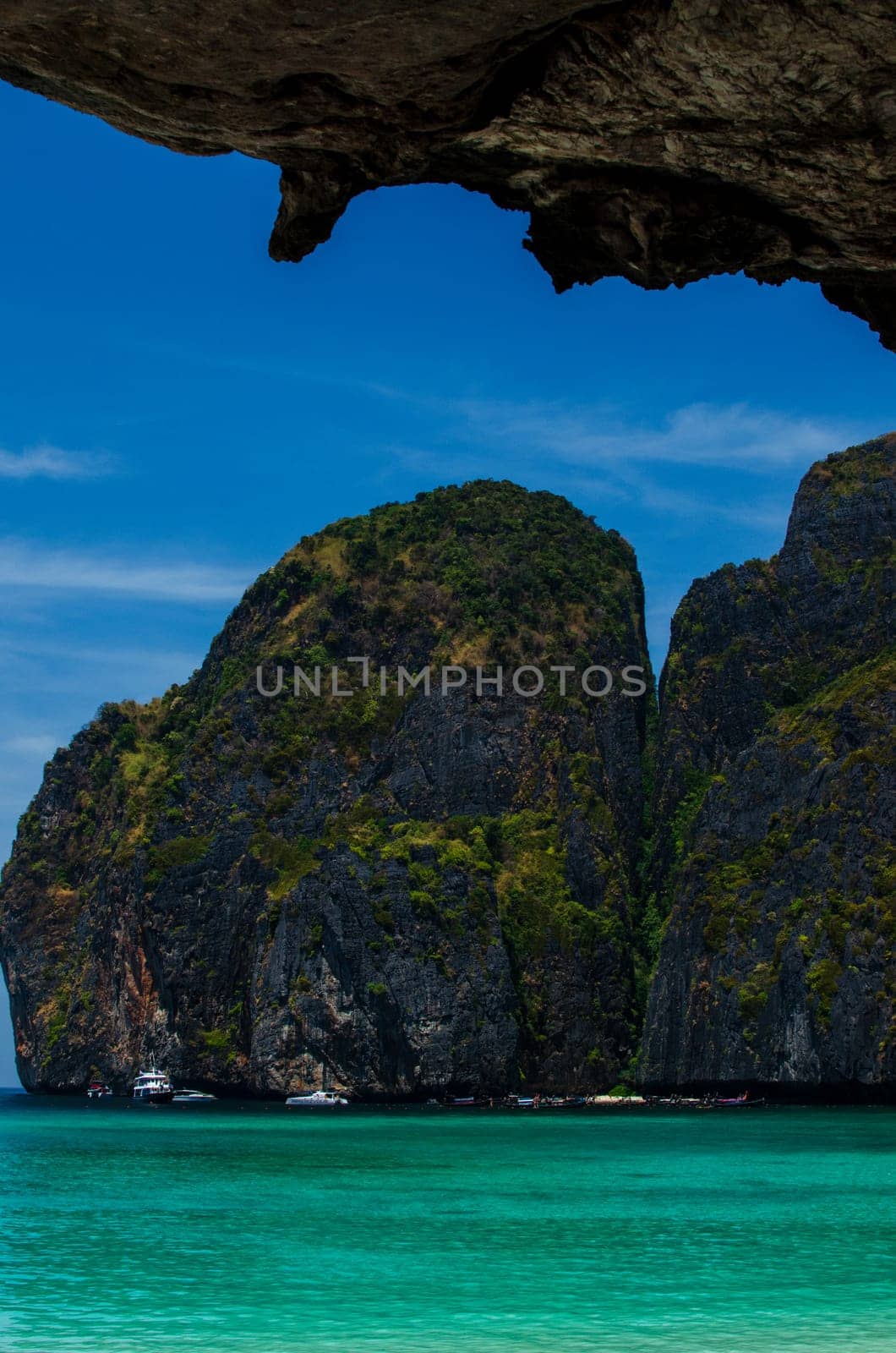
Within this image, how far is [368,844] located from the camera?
112 meters

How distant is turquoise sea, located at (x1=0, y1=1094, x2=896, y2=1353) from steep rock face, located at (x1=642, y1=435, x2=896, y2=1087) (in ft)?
97.0

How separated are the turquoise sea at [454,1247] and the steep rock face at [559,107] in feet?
48.1

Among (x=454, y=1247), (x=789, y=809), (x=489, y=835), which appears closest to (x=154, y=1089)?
(x=489, y=835)

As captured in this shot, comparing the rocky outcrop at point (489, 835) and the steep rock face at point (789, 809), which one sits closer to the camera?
the steep rock face at point (789, 809)

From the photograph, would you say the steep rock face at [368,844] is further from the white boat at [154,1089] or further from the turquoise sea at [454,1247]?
Result: the turquoise sea at [454,1247]

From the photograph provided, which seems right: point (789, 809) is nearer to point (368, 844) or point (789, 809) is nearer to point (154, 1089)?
point (368, 844)

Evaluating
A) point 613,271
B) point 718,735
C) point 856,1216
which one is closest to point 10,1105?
point 718,735

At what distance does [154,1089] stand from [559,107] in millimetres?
104543

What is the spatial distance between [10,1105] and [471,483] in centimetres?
8098

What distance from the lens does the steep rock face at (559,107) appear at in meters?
6.86

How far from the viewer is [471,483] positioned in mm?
155750

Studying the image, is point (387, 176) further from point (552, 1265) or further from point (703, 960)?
point (703, 960)

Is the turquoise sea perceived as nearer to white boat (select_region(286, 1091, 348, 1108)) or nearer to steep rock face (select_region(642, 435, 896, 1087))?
steep rock face (select_region(642, 435, 896, 1087))

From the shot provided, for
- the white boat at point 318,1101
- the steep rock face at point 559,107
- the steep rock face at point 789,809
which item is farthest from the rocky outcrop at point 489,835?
the steep rock face at point 559,107
